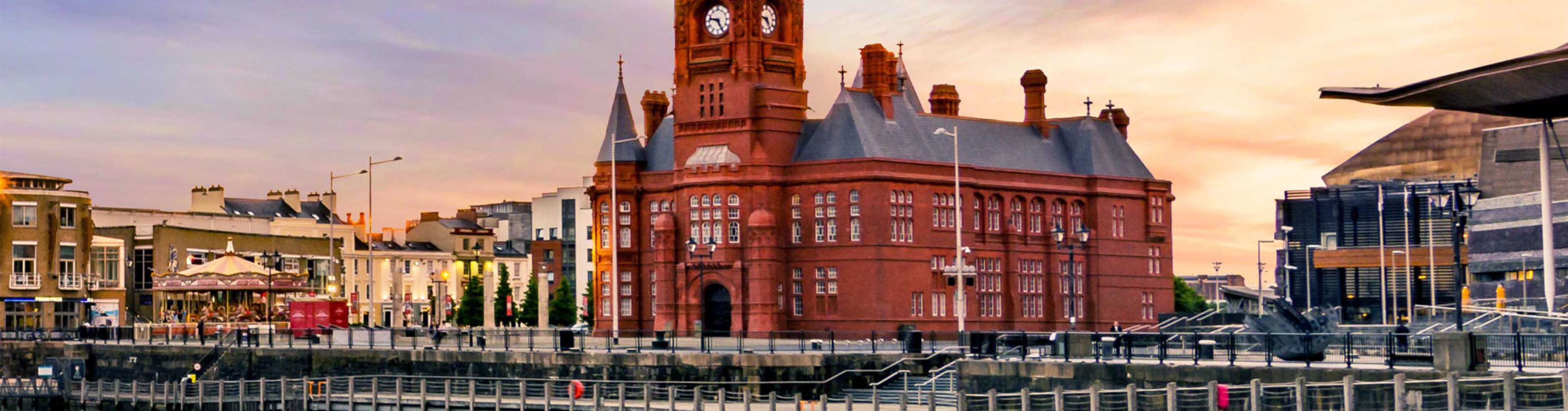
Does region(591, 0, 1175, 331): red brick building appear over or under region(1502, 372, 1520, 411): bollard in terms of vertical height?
over

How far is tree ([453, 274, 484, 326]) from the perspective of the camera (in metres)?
136

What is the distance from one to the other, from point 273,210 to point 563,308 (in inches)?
931

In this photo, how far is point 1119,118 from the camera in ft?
331

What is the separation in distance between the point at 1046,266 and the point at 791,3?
16.8m

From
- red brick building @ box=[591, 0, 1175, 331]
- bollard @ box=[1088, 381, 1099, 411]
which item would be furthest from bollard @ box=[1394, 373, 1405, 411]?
red brick building @ box=[591, 0, 1175, 331]

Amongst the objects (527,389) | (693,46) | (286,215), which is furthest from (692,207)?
(286,215)

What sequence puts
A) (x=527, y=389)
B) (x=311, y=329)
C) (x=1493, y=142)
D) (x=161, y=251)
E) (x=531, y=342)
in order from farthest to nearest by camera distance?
1. (x=161, y=251)
2. (x=1493, y=142)
3. (x=311, y=329)
4. (x=531, y=342)
5. (x=527, y=389)

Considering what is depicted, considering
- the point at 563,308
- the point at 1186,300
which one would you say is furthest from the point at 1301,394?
the point at 1186,300

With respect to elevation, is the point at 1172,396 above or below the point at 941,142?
below

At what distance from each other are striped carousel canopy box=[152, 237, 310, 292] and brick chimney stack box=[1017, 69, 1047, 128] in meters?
33.6

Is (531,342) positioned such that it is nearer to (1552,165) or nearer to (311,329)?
(311,329)

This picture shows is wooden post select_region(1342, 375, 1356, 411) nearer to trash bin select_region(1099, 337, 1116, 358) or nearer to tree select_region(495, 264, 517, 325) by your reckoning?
trash bin select_region(1099, 337, 1116, 358)

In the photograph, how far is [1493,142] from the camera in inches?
4060

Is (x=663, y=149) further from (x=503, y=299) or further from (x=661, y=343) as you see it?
(x=503, y=299)
